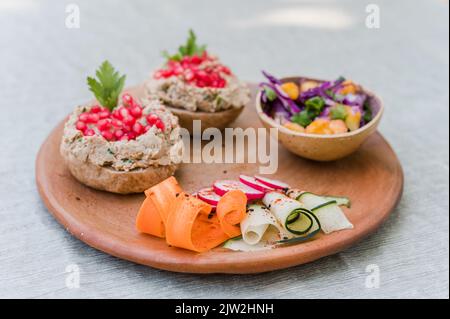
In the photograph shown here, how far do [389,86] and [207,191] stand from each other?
8.70ft

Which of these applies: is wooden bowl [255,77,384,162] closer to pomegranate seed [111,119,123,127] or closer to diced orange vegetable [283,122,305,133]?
diced orange vegetable [283,122,305,133]

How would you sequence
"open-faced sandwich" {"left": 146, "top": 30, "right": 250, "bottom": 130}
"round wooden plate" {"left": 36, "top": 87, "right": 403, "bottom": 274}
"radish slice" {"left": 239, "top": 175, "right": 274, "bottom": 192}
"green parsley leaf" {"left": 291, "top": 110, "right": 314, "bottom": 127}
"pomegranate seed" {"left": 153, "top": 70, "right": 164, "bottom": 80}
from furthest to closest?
1. "pomegranate seed" {"left": 153, "top": 70, "right": 164, "bottom": 80}
2. "open-faced sandwich" {"left": 146, "top": 30, "right": 250, "bottom": 130}
3. "green parsley leaf" {"left": 291, "top": 110, "right": 314, "bottom": 127}
4. "radish slice" {"left": 239, "top": 175, "right": 274, "bottom": 192}
5. "round wooden plate" {"left": 36, "top": 87, "right": 403, "bottom": 274}

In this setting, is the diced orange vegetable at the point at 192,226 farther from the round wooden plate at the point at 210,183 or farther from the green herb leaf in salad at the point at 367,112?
the green herb leaf in salad at the point at 367,112

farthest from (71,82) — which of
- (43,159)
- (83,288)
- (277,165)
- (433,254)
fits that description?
(433,254)

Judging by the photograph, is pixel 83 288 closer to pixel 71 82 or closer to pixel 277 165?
pixel 277 165

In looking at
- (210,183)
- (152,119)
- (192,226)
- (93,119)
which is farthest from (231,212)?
(93,119)

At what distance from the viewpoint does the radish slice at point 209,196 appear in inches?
130

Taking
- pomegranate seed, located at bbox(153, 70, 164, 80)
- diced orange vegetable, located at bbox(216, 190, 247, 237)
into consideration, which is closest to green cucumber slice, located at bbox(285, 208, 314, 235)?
diced orange vegetable, located at bbox(216, 190, 247, 237)

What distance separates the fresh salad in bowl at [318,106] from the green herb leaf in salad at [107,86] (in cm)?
98

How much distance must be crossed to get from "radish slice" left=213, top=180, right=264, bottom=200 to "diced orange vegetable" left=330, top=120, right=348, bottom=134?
720 millimetres

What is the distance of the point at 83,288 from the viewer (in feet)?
10.0

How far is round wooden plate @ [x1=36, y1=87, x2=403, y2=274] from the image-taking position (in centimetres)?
304

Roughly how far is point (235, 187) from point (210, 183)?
0.37m

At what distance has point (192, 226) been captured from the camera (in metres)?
3.10
